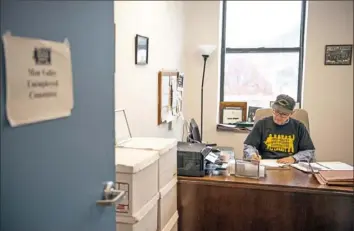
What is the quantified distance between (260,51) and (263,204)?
291 cm

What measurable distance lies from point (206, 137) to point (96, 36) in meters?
3.82

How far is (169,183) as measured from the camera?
218 centimetres

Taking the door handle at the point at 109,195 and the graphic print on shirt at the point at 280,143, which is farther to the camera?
the graphic print on shirt at the point at 280,143

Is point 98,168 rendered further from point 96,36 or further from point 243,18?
point 243,18

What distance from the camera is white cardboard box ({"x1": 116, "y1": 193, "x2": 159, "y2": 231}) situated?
5.32 ft

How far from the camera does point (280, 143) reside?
10.6 feet

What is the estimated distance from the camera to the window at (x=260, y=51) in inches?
189

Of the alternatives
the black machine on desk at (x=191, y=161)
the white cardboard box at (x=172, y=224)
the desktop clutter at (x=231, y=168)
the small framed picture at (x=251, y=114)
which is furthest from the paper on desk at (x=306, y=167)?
the small framed picture at (x=251, y=114)

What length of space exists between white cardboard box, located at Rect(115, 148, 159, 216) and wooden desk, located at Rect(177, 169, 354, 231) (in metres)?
0.65

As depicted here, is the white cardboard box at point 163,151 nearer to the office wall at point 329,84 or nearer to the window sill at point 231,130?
the window sill at point 231,130

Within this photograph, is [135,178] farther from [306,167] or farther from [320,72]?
[320,72]

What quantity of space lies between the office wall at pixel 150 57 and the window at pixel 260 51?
0.85m

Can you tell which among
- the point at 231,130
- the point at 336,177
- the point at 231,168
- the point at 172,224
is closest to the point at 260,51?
the point at 231,130

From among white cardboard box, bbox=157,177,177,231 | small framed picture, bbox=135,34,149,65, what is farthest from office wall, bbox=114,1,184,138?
white cardboard box, bbox=157,177,177,231
